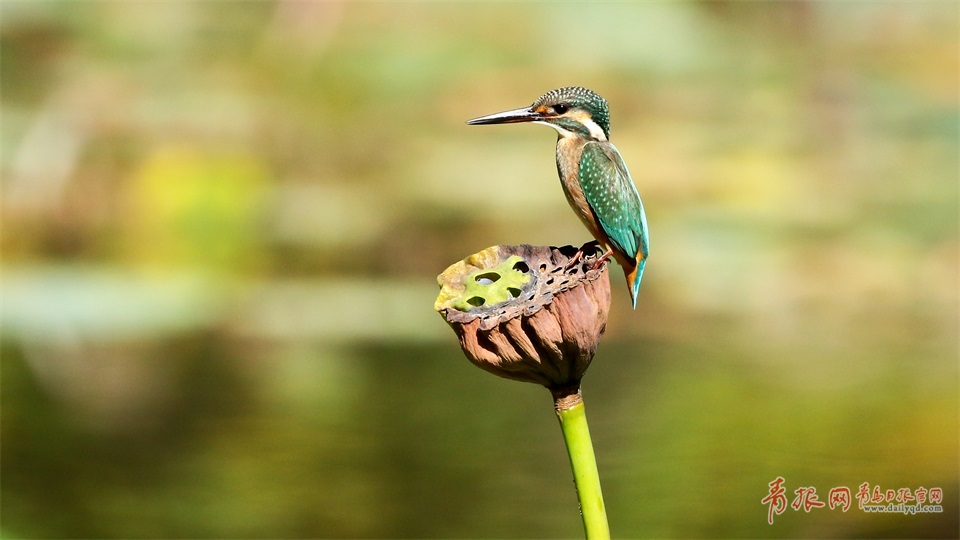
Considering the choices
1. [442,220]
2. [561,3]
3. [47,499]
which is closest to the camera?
[47,499]

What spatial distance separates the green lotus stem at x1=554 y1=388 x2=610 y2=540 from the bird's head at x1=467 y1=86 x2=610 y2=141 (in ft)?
3.15

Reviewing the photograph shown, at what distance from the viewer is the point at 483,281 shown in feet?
4.88

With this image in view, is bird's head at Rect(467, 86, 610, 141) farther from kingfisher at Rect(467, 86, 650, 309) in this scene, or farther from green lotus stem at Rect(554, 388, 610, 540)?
green lotus stem at Rect(554, 388, 610, 540)

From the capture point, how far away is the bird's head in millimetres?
2164

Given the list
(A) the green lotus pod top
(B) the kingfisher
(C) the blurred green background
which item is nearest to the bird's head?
(B) the kingfisher

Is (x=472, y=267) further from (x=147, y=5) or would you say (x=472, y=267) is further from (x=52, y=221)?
(x=147, y=5)

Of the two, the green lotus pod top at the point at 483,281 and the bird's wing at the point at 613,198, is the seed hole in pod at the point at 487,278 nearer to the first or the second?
the green lotus pod top at the point at 483,281

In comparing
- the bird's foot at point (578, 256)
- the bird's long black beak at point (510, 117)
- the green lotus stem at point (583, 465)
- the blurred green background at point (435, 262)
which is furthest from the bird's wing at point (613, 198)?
the blurred green background at point (435, 262)

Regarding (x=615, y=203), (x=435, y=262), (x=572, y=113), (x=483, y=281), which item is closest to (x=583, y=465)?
(x=483, y=281)

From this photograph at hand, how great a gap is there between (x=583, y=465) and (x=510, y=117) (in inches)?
40.1

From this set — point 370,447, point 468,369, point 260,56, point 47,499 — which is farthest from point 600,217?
point 260,56

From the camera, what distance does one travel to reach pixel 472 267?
4.99 ft

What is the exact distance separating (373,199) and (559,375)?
538 centimetres

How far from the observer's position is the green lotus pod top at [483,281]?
1.44m
